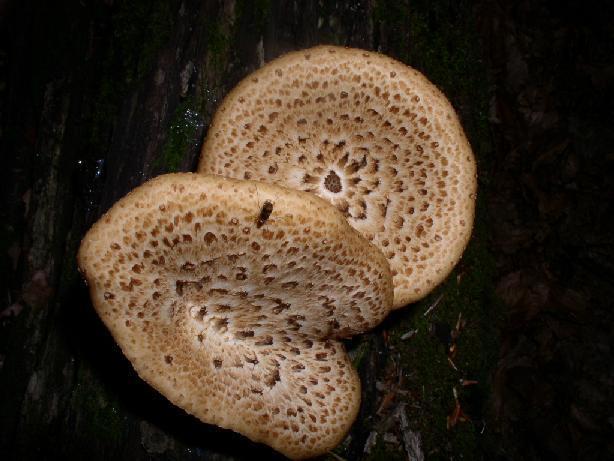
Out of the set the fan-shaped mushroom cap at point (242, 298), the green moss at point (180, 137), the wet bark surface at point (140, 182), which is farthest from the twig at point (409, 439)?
the green moss at point (180, 137)

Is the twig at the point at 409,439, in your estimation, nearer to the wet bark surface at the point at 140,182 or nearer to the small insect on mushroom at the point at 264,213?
the wet bark surface at the point at 140,182

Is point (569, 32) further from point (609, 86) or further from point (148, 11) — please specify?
point (148, 11)

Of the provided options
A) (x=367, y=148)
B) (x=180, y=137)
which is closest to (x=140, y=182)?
(x=180, y=137)

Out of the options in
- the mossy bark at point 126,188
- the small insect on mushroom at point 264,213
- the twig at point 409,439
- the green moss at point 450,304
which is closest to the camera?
the small insect on mushroom at point 264,213

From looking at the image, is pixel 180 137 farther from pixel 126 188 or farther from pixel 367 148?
pixel 367 148

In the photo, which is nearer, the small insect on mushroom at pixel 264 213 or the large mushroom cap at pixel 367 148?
the small insect on mushroom at pixel 264 213

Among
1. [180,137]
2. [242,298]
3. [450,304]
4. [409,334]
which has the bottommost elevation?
[409,334]

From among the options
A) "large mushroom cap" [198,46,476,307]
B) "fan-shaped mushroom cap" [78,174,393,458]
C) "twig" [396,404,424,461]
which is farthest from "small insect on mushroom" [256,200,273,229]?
"twig" [396,404,424,461]
